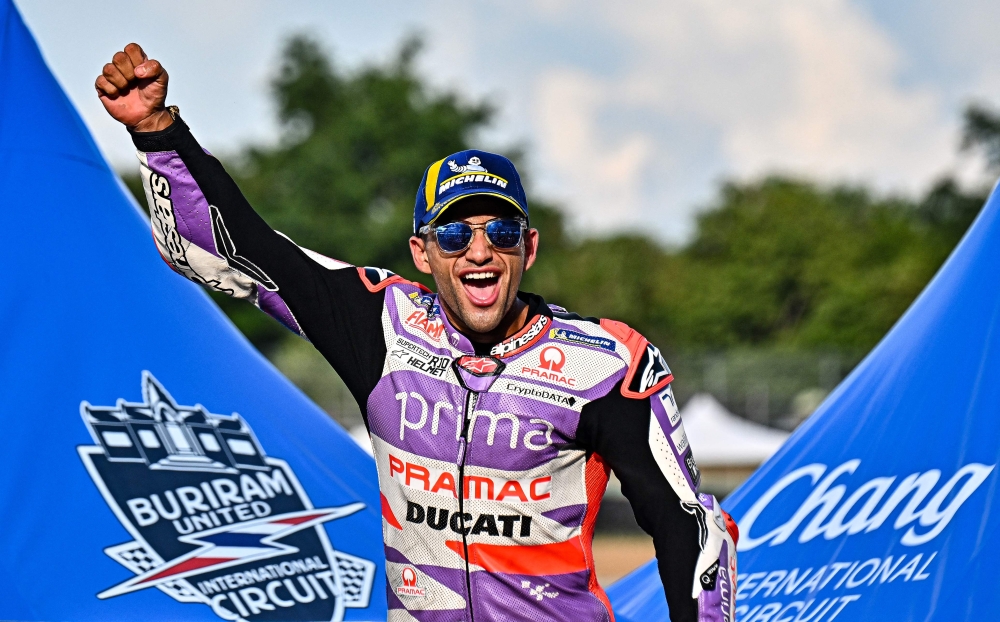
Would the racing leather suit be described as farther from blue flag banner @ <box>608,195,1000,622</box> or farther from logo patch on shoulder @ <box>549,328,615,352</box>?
blue flag banner @ <box>608,195,1000,622</box>

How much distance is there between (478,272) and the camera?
3254mm

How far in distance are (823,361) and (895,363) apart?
85.6 feet

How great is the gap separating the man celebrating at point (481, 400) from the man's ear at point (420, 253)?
0.04ft

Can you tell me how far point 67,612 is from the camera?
4363 millimetres

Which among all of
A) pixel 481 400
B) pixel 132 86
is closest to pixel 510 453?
pixel 481 400

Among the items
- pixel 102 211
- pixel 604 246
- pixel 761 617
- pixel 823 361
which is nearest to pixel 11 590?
pixel 102 211

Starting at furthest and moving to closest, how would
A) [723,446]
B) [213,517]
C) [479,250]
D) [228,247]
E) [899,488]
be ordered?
[723,446]
[213,517]
[899,488]
[228,247]
[479,250]

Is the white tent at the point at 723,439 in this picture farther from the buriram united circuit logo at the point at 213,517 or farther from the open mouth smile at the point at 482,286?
the open mouth smile at the point at 482,286

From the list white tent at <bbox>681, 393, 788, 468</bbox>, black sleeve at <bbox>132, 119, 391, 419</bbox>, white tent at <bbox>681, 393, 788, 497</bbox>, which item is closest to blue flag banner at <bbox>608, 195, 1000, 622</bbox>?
black sleeve at <bbox>132, 119, 391, 419</bbox>

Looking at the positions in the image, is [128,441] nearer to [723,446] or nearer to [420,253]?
[420,253]

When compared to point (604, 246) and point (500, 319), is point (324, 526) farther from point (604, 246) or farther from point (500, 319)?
point (604, 246)

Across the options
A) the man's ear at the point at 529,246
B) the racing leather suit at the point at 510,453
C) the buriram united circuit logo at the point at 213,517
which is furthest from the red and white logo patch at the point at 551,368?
the buriram united circuit logo at the point at 213,517

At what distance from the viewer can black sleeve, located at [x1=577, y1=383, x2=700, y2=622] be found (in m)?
3.07

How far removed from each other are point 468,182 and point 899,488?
236 cm
